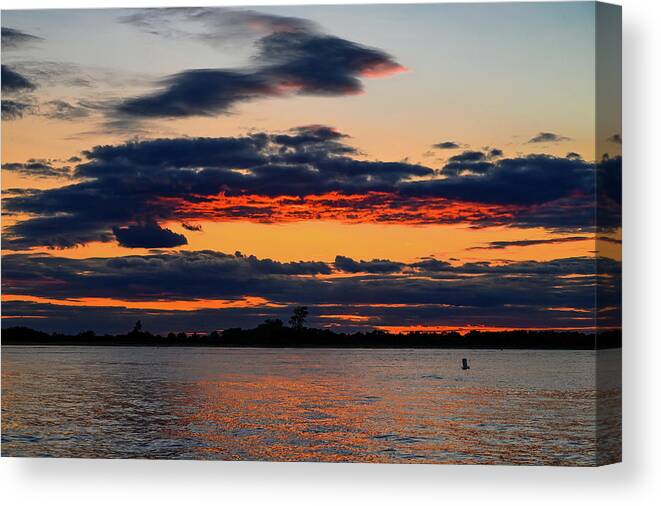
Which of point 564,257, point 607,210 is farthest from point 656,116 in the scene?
point 564,257

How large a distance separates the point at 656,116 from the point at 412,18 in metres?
3.34

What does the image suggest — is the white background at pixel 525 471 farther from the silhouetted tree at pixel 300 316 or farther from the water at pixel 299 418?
the silhouetted tree at pixel 300 316

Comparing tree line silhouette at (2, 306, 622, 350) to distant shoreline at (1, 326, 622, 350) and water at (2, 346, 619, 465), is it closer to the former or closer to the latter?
distant shoreline at (1, 326, 622, 350)

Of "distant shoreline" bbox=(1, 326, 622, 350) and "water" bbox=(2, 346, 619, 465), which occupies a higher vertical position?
"distant shoreline" bbox=(1, 326, 622, 350)

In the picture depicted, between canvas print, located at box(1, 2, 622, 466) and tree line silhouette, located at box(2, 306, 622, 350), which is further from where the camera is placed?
tree line silhouette, located at box(2, 306, 622, 350)

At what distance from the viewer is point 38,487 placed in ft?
46.7

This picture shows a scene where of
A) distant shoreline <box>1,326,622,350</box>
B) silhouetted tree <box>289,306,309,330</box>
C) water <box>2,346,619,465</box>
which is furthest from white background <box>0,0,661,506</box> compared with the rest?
silhouetted tree <box>289,306,309,330</box>

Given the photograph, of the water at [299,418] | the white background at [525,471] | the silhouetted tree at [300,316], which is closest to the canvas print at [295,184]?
the silhouetted tree at [300,316]

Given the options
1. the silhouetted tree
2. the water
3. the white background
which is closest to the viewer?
the white background

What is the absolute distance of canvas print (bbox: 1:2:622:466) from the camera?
14.1m

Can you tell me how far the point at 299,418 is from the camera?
73.9 ft

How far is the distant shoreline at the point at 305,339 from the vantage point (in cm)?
1511

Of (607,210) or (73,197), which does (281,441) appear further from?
(607,210)

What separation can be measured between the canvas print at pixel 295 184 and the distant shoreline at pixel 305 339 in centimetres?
5
